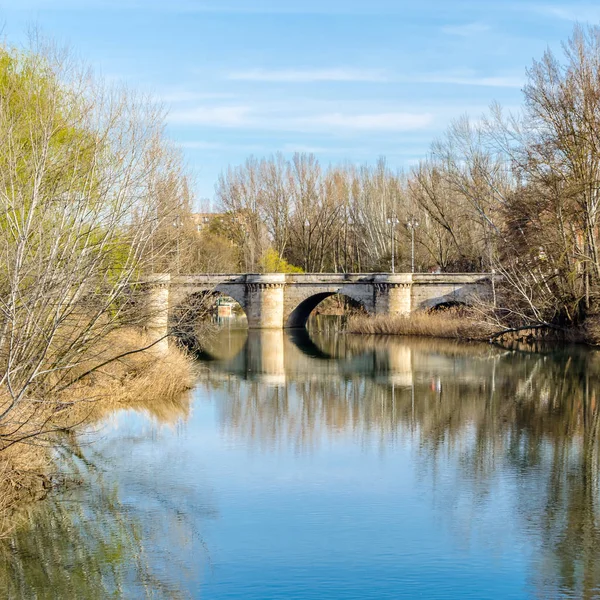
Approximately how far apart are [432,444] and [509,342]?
63.8ft

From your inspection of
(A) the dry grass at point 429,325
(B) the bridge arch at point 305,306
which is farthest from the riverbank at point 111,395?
(B) the bridge arch at point 305,306

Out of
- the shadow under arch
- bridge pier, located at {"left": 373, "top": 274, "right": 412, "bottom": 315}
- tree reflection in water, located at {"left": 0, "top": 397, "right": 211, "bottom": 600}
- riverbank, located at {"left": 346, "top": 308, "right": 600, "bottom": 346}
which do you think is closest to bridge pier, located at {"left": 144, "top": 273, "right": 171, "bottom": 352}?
tree reflection in water, located at {"left": 0, "top": 397, "right": 211, "bottom": 600}

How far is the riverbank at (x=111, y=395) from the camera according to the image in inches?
498

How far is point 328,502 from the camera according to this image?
1263cm

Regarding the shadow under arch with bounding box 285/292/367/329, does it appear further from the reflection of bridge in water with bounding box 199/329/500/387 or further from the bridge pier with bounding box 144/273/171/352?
the bridge pier with bounding box 144/273/171/352

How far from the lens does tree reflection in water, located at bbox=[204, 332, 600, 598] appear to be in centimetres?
Result: 1172

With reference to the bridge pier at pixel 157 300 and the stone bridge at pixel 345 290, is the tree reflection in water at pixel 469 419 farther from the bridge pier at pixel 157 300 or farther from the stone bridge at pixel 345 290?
the stone bridge at pixel 345 290

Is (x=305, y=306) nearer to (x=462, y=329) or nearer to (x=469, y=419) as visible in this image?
(x=462, y=329)

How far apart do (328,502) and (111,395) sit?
25.9ft

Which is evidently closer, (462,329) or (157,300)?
(157,300)

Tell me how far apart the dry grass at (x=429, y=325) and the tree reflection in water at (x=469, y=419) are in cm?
222

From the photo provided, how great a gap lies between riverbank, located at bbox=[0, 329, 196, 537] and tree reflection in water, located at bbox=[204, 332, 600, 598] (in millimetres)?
1327

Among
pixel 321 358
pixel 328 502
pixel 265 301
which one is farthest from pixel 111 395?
pixel 265 301

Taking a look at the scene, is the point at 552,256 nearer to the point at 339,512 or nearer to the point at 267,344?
the point at 267,344
